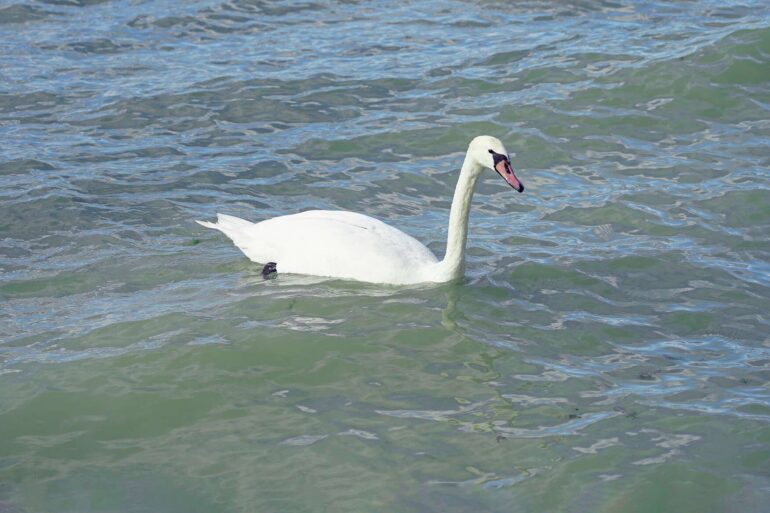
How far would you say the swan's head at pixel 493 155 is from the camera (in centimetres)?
838

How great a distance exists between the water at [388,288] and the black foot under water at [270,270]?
7 centimetres

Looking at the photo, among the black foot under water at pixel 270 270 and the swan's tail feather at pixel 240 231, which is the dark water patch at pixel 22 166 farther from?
the black foot under water at pixel 270 270

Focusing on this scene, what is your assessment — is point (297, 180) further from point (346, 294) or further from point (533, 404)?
point (533, 404)

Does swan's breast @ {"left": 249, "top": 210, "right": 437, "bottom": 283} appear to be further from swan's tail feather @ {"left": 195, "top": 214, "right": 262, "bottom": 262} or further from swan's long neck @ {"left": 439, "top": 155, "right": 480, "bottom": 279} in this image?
swan's long neck @ {"left": 439, "top": 155, "right": 480, "bottom": 279}

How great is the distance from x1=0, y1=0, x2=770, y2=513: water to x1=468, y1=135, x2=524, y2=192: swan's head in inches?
35.4

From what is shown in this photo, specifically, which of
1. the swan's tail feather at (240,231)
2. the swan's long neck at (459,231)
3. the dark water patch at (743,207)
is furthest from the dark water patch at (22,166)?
the dark water patch at (743,207)

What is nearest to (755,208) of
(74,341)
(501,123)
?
(501,123)

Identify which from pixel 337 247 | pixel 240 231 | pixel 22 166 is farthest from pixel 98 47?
pixel 337 247

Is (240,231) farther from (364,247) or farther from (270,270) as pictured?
(364,247)

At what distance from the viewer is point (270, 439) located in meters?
6.71

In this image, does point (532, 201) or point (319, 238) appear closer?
point (319, 238)

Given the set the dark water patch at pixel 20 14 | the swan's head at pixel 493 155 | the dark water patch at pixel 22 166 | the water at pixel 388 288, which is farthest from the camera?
the dark water patch at pixel 20 14

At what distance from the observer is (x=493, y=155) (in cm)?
845

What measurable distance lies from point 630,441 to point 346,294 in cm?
275
